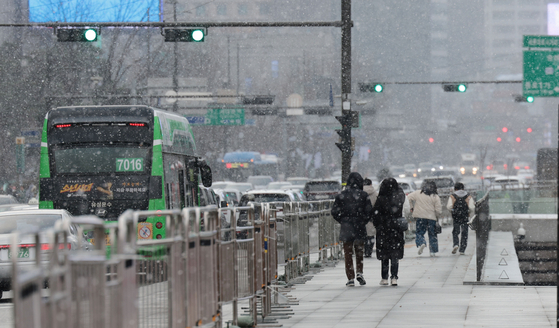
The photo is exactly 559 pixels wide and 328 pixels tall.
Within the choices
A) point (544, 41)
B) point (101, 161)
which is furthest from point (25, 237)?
point (544, 41)

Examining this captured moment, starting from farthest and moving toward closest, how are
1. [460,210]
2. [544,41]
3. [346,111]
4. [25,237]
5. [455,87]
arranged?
[455,87] < [544,41] < [346,111] < [460,210] < [25,237]

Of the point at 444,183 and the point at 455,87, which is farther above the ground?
the point at 455,87

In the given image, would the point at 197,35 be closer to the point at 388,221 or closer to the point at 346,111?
the point at 346,111

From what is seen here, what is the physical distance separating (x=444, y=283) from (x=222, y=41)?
366 ft

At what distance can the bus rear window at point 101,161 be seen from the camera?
17.6 meters

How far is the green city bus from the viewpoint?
17.4 m

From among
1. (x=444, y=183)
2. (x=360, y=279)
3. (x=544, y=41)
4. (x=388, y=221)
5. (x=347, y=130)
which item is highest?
(x=544, y=41)

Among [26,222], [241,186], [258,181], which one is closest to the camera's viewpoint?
[26,222]

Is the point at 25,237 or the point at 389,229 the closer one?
the point at 25,237

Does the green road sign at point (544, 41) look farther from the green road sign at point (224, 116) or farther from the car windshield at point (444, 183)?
the green road sign at point (224, 116)

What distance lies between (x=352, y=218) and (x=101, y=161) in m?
5.86

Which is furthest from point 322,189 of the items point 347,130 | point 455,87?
point 347,130

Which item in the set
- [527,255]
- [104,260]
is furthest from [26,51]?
[104,260]

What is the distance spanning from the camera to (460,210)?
2094cm
